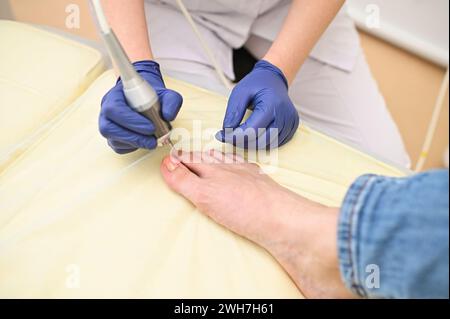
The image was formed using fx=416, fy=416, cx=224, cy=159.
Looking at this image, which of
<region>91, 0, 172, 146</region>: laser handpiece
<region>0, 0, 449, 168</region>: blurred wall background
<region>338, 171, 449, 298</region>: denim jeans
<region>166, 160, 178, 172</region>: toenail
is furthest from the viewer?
<region>0, 0, 449, 168</region>: blurred wall background

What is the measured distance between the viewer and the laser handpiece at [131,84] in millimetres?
554

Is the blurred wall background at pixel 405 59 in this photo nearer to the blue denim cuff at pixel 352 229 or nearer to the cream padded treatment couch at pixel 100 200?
the cream padded treatment couch at pixel 100 200

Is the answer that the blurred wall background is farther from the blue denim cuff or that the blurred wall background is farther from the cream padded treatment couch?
the blue denim cuff

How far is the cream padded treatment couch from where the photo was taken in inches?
22.2

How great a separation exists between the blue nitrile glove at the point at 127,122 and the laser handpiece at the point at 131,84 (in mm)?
13

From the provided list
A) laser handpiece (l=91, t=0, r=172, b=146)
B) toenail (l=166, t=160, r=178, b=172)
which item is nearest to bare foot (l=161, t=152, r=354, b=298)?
toenail (l=166, t=160, r=178, b=172)

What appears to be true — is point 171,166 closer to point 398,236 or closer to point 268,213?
point 268,213

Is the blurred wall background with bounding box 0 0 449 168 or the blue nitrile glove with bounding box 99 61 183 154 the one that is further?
the blurred wall background with bounding box 0 0 449 168

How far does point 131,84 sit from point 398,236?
15.7 inches

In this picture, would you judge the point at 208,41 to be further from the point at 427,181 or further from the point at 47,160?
the point at 427,181

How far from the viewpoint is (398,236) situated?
442mm

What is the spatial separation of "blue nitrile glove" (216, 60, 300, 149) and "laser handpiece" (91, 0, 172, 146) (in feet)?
0.44

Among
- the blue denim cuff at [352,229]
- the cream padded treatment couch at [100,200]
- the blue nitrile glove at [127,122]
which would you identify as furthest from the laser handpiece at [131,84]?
the blue denim cuff at [352,229]

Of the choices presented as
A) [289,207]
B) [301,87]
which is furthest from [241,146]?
[301,87]
